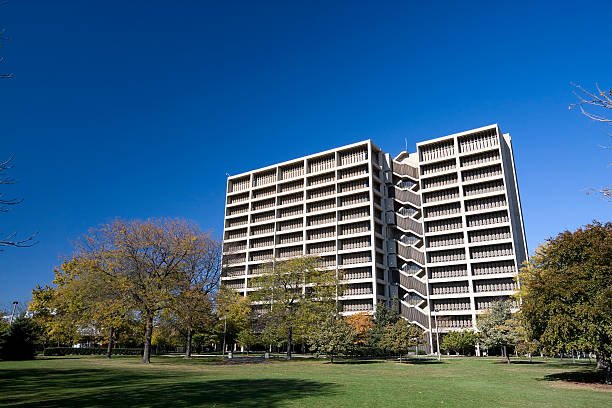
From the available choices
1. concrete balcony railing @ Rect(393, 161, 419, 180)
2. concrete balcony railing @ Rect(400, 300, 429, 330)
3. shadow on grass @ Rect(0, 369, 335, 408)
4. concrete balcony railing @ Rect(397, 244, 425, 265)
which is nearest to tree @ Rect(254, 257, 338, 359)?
concrete balcony railing @ Rect(400, 300, 429, 330)

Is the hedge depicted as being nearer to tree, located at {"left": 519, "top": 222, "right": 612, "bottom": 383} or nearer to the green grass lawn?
the green grass lawn

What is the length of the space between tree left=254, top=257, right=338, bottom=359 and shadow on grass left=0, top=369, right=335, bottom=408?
96.3 ft

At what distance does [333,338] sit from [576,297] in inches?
1024

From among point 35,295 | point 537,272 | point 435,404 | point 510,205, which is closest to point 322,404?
point 435,404

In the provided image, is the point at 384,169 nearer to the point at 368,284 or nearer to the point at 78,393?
the point at 368,284

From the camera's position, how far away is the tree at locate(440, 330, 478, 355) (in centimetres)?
6512

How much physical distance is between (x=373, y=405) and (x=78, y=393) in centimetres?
1205

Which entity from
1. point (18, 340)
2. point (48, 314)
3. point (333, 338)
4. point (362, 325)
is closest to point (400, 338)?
point (333, 338)

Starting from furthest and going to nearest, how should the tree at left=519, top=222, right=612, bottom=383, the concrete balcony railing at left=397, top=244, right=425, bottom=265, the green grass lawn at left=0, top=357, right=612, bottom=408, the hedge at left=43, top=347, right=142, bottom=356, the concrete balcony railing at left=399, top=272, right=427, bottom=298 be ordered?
Result: the concrete balcony railing at left=397, top=244, right=425, bottom=265 → the concrete balcony railing at left=399, top=272, right=427, bottom=298 → the hedge at left=43, top=347, right=142, bottom=356 → the tree at left=519, top=222, right=612, bottom=383 → the green grass lawn at left=0, top=357, right=612, bottom=408

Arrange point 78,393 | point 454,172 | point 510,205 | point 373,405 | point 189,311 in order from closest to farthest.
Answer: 1. point 373,405
2. point 78,393
3. point 189,311
4. point 510,205
5. point 454,172

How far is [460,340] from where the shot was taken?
6562 centimetres

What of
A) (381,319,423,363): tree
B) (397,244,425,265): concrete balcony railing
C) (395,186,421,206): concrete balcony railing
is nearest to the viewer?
(381,319,423,363): tree

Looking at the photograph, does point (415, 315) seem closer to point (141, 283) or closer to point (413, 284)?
point (413, 284)

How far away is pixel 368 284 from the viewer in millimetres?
80000
